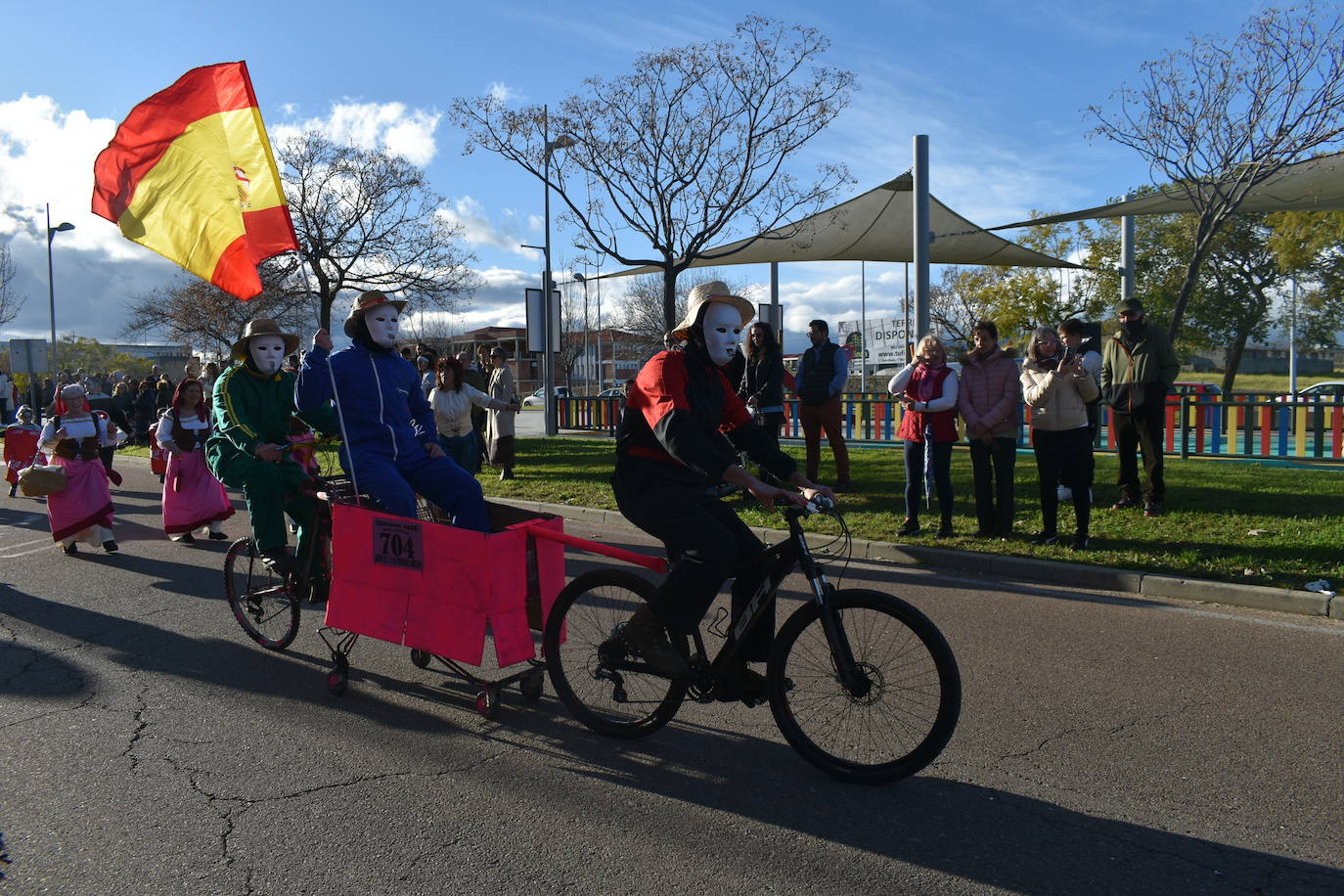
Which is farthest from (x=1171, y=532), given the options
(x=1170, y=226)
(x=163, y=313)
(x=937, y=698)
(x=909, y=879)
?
(x=1170, y=226)

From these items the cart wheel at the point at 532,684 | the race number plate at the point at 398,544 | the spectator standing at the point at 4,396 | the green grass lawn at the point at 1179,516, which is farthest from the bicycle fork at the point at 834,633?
the spectator standing at the point at 4,396

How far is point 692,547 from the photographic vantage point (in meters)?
3.96

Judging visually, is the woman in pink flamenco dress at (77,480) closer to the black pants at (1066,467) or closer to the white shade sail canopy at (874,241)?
the black pants at (1066,467)

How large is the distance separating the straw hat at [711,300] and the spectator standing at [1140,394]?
6728 millimetres

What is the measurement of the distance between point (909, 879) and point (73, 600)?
22.3 ft

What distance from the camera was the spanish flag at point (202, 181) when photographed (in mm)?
5750

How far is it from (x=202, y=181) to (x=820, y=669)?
4639mm

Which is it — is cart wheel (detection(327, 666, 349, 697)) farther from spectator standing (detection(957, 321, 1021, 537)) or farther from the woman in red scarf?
spectator standing (detection(957, 321, 1021, 537))

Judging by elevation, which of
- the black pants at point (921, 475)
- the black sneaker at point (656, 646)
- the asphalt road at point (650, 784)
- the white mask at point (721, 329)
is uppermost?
the white mask at point (721, 329)

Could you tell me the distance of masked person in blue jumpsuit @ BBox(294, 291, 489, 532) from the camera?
16.6 feet

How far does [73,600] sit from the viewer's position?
7.51 metres

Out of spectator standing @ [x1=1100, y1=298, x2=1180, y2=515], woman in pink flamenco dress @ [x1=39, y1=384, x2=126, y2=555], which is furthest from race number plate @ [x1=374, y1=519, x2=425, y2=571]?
spectator standing @ [x1=1100, y1=298, x2=1180, y2=515]

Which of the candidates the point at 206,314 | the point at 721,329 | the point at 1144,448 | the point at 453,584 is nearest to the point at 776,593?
the point at 721,329

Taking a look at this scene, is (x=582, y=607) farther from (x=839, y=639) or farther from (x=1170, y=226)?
(x=1170, y=226)
